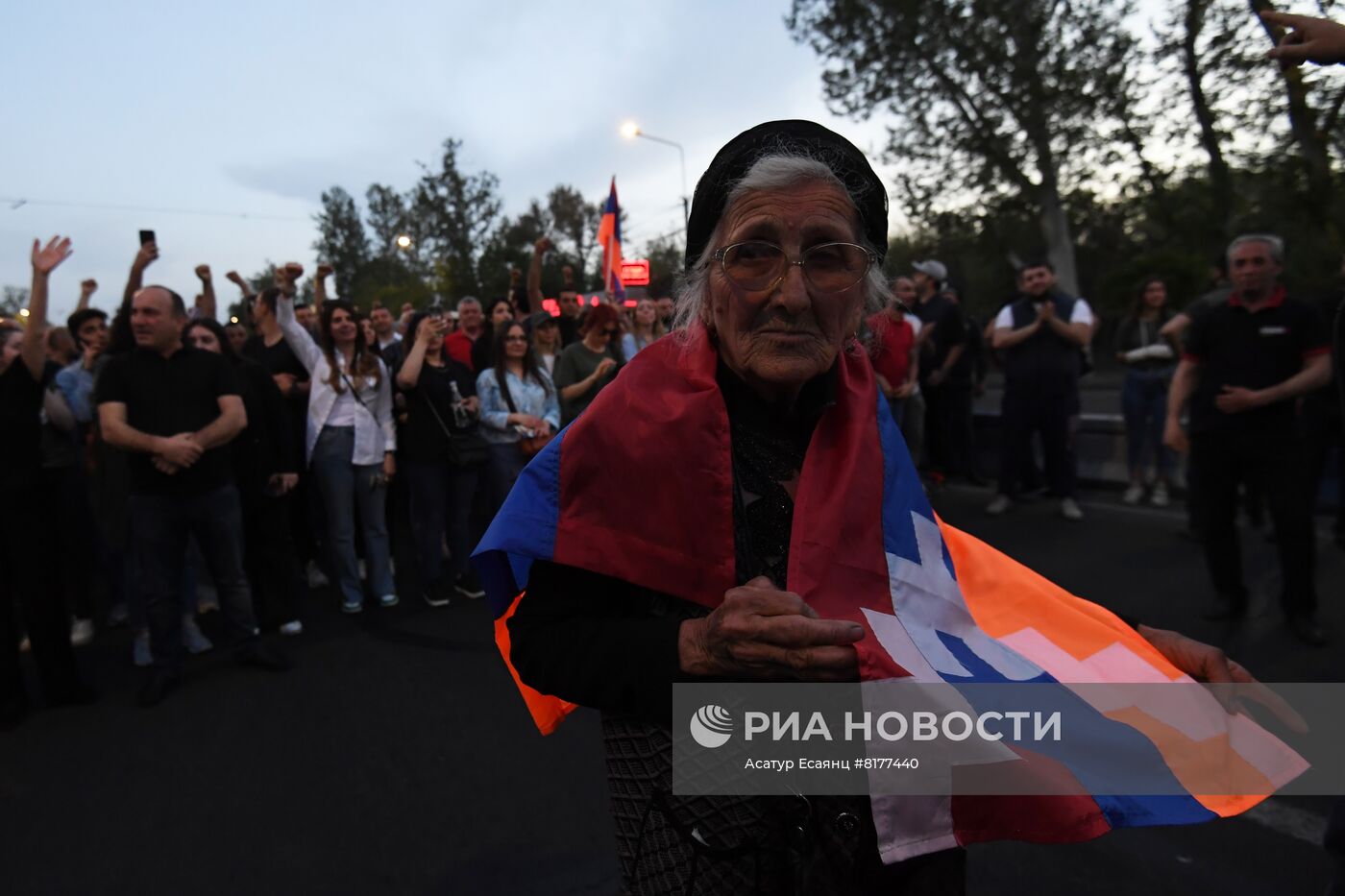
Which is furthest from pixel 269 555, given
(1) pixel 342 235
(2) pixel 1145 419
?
(1) pixel 342 235

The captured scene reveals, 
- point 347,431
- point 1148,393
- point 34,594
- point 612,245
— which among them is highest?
point 612,245

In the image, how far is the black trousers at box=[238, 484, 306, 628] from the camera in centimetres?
562

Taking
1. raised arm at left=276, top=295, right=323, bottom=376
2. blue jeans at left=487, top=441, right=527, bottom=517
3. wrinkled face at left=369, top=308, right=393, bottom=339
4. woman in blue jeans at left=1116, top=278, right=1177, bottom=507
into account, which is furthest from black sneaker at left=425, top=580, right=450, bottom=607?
woman in blue jeans at left=1116, top=278, right=1177, bottom=507

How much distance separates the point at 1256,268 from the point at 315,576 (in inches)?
261

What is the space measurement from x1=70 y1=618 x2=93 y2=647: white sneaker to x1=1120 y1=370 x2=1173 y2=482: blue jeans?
831 cm

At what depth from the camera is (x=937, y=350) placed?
9.30 meters

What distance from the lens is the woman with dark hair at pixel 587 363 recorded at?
6.41 meters

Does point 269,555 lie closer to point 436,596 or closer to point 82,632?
point 436,596

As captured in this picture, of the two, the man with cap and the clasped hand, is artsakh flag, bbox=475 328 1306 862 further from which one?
the man with cap

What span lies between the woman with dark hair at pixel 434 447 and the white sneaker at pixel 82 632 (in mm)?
2132

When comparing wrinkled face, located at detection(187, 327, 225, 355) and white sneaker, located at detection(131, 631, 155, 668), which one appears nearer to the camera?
white sneaker, located at detection(131, 631, 155, 668)

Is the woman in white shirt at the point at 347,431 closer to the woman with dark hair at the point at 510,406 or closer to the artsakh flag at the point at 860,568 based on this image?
the woman with dark hair at the point at 510,406

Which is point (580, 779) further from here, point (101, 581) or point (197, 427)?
point (101, 581)

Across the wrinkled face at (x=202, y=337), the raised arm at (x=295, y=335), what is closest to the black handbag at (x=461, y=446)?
the raised arm at (x=295, y=335)
